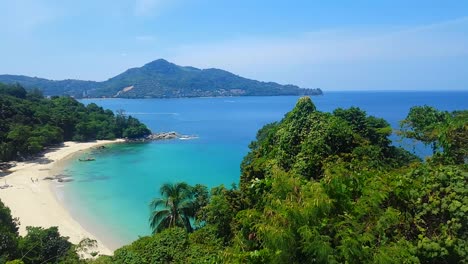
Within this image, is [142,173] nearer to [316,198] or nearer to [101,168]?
[101,168]

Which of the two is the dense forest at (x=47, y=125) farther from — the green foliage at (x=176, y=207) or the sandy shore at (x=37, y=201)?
the green foliage at (x=176, y=207)

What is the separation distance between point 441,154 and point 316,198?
6.03 meters

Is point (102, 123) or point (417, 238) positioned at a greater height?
point (417, 238)

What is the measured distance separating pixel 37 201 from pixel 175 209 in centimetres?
1899

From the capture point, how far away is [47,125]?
196ft

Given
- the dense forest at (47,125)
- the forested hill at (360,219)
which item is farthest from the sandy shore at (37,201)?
the forested hill at (360,219)

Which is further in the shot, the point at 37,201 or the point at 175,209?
the point at 37,201

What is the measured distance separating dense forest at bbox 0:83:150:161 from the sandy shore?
2789 mm

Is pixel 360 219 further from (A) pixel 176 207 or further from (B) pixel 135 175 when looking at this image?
(B) pixel 135 175

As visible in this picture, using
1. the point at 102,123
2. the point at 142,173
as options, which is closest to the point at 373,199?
the point at 142,173

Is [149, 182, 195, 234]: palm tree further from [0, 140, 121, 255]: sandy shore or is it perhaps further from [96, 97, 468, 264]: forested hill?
[96, 97, 468, 264]: forested hill

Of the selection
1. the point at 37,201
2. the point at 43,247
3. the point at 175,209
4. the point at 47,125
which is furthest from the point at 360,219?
the point at 47,125

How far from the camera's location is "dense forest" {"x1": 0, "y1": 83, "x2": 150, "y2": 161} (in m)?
47.7

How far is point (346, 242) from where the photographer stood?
179 inches
